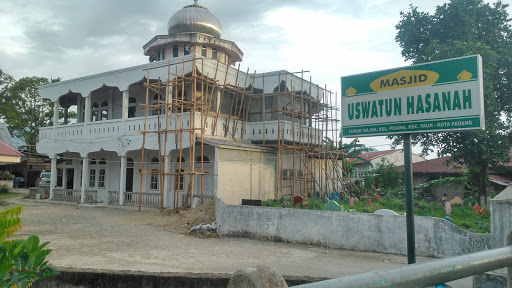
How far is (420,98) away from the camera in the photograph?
472cm

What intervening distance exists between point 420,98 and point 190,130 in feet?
44.1

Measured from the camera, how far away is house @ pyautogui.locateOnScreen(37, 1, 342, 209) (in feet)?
59.7

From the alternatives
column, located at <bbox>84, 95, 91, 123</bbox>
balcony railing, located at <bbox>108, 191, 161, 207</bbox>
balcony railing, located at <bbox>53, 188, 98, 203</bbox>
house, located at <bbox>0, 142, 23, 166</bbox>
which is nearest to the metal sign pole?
house, located at <bbox>0, 142, 23, 166</bbox>

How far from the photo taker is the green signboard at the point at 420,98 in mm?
4465

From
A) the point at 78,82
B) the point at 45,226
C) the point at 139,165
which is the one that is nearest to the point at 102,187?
the point at 139,165

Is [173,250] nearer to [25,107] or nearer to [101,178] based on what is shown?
[101,178]

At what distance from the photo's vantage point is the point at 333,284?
4.55 ft

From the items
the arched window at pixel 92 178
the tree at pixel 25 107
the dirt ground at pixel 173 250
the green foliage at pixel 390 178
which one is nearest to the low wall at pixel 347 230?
→ the dirt ground at pixel 173 250

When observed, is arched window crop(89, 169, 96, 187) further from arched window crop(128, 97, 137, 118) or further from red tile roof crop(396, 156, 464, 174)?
red tile roof crop(396, 156, 464, 174)

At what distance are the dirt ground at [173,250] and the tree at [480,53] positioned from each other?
1042cm

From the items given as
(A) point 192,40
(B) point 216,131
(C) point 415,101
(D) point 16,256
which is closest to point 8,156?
(B) point 216,131

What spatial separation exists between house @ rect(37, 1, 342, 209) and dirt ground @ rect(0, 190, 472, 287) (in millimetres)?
2611

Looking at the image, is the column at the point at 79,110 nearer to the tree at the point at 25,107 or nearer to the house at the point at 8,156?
the house at the point at 8,156

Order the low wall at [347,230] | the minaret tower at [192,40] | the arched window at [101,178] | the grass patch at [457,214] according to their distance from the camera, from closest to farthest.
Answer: the low wall at [347,230]
the grass patch at [457,214]
the arched window at [101,178]
the minaret tower at [192,40]
